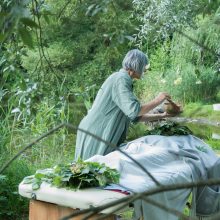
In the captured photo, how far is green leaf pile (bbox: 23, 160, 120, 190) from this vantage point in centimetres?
255

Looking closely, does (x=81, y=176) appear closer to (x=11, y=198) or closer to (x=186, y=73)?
(x=11, y=198)

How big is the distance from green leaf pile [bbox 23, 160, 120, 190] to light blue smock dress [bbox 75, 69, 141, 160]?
80 centimetres

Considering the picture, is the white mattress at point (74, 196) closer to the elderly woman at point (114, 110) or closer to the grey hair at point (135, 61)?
the elderly woman at point (114, 110)

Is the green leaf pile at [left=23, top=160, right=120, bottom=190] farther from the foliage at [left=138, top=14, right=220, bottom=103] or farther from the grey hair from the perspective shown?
the foliage at [left=138, top=14, right=220, bottom=103]

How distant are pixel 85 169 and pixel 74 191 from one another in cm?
14

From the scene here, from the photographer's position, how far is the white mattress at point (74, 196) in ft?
8.00

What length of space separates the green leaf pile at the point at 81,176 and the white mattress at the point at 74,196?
Result: 33 millimetres

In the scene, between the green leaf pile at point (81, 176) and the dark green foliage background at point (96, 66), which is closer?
the green leaf pile at point (81, 176)

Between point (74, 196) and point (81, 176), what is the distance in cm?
12

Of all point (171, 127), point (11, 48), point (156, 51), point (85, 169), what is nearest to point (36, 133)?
point (171, 127)

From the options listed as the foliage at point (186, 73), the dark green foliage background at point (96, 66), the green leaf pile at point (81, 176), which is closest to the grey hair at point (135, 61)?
the dark green foliage background at point (96, 66)

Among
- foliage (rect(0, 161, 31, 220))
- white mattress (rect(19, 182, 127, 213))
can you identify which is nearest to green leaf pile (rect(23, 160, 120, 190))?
white mattress (rect(19, 182, 127, 213))

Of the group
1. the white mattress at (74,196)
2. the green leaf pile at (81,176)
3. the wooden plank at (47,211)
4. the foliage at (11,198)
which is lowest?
the foliage at (11,198)

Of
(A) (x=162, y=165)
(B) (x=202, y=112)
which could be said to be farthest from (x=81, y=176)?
(B) (x=202, y=112)
